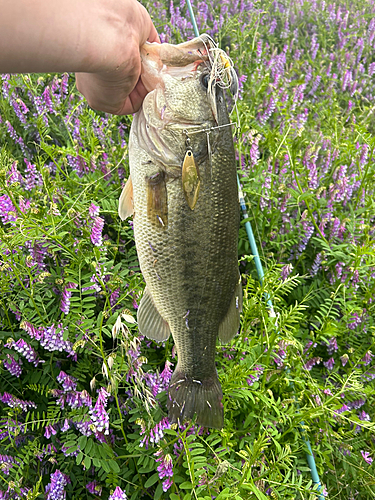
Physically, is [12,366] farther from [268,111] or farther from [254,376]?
[268,111]

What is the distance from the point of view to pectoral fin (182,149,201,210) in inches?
58.8

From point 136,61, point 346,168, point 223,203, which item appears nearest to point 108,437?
point 223,203

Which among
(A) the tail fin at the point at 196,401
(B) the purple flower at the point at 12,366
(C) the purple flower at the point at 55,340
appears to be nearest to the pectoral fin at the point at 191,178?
(A) the tail fin at the point at 196,401

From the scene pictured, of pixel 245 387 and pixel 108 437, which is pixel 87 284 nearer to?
pixel 108 437

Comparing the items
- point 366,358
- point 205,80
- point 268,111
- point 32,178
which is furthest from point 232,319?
point 268,111

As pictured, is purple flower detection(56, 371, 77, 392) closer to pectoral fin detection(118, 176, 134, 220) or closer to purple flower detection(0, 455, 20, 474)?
purple flower detection(0, 455, 20, 474)

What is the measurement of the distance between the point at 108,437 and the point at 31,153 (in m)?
2.39

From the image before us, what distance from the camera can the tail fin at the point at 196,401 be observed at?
1.70m

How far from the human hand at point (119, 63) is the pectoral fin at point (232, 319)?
0.95 metres

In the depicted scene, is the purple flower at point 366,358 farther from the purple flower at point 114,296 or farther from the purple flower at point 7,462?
the purple flower at point 7,462

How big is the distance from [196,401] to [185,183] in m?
0.97

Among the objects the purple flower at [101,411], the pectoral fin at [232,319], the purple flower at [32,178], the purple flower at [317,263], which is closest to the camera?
the purple flower at [101,411]

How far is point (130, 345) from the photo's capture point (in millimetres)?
1539

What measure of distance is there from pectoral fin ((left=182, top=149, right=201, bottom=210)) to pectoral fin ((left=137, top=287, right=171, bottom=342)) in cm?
48
